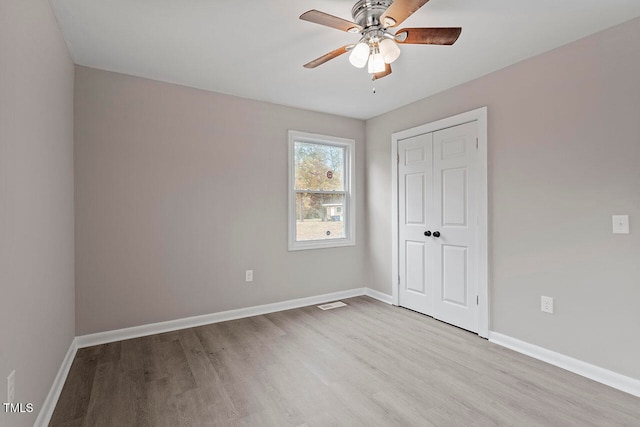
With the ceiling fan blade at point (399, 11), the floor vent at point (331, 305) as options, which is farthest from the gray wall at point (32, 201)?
the floor vent at point (331, 305)

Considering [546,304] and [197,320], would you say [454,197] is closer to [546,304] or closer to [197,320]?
[546,304]

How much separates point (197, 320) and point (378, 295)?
90.9 inches

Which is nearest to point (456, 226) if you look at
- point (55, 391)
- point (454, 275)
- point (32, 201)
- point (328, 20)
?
point (454, 275)

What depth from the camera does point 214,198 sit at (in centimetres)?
342

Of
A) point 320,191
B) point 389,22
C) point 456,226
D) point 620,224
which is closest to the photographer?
point 389,22

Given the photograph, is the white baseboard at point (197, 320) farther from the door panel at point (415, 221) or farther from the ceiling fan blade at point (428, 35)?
the ceiling fan blade at point (428, 35)

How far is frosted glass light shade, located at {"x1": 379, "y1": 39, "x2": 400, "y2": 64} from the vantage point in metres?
1.87

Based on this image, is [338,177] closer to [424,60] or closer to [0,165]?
[424,60]

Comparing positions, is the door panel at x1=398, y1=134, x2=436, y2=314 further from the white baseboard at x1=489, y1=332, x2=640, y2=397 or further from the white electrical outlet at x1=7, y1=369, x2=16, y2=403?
the white electrical outlet at x1=7, y1=369, x2=16, y2=403

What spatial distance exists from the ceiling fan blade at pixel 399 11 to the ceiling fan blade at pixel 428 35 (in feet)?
0.26

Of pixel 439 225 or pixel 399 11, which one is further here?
pixel 439 225

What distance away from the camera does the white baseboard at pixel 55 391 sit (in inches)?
69.6

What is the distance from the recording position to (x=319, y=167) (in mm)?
4219

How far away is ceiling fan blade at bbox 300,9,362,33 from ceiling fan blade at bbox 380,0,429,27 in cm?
17
